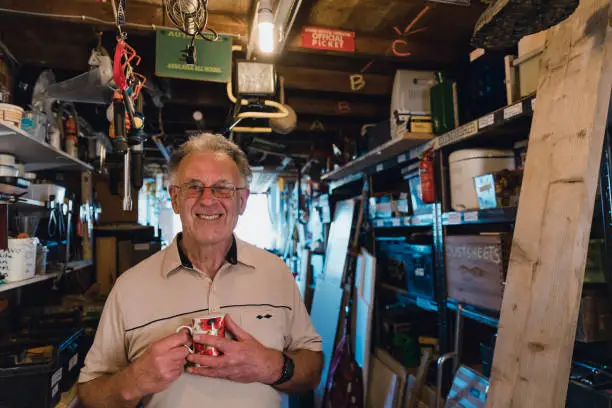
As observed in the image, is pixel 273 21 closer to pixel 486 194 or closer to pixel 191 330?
pixel 486 194

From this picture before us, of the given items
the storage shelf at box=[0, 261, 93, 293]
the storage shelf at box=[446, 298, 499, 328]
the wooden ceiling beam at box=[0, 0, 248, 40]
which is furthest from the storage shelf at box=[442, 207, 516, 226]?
the storage shelf at box=[0, 261, 93, 293]

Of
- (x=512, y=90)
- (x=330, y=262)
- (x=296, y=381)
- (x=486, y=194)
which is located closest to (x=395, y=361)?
(x=330, y=262)

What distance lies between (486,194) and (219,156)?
4.69 ft

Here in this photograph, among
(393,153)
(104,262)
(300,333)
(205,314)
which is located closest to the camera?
(205,314)

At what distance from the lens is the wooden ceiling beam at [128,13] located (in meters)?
2.04

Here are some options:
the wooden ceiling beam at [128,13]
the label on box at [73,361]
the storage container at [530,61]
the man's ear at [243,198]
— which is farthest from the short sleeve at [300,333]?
the wooden ceiling beam at [128,13]

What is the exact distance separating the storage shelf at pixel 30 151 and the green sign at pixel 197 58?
2.57ft

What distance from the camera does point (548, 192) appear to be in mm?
1180

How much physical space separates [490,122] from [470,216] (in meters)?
0.53

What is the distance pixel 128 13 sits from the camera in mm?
2209

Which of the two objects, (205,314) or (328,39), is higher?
(328,39)

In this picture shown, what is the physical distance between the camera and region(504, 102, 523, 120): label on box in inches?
69.0

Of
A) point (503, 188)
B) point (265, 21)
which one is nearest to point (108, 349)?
point (265, 21)

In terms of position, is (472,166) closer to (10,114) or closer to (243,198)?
(243,198)
